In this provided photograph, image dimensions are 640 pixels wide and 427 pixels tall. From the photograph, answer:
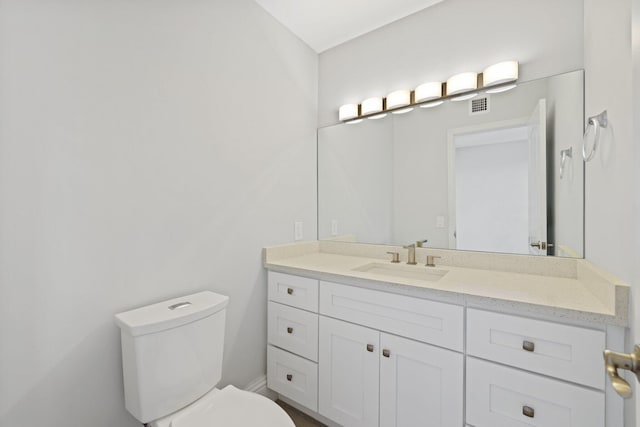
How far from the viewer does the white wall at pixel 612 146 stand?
88cm

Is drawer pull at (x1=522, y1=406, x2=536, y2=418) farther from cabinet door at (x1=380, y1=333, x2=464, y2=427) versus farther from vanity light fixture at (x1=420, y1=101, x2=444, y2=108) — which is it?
vanity light fixture at (x1=420, y1=101, x2=444, y2=108)

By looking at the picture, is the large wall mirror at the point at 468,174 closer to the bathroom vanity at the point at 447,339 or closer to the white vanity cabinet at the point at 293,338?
the bathroom vanity at the point at 447,339

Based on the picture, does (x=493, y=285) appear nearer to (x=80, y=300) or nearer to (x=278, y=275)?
(x=278, y=275)

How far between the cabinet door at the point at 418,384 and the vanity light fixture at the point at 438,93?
56.1 inches

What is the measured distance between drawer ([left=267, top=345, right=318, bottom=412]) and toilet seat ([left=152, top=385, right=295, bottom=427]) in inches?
18.3

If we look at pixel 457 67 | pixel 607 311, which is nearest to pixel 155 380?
pixel 607 311

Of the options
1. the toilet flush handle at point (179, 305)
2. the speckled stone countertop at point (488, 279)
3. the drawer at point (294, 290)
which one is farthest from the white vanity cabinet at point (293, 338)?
the toilet flush handle at point (179, 305)

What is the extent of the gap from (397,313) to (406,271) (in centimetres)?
48

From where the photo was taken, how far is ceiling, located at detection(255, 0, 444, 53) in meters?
1.83

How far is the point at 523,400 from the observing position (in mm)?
1047

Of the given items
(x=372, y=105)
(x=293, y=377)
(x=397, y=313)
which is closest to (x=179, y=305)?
(x=293, y=377)

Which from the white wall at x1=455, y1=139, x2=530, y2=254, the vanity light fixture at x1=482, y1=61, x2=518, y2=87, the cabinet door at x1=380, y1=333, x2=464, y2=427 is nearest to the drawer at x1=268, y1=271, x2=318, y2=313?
the cabinet door at x1=380, y1=333, x2=464, y2=427

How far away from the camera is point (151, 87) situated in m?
1.32

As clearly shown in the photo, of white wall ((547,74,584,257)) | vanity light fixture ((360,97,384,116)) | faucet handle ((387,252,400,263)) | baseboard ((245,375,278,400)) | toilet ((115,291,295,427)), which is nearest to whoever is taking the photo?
toilet ((115,291,295,427))
